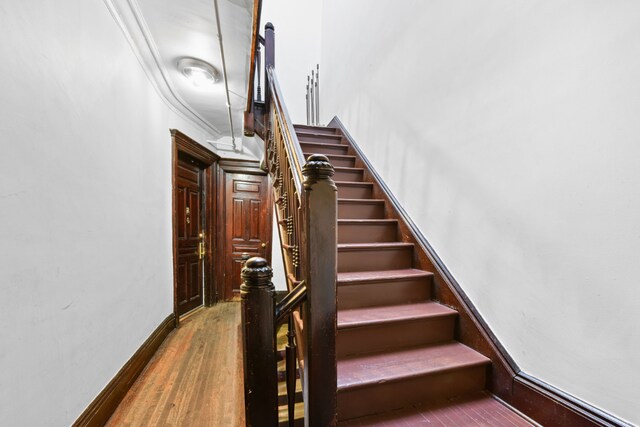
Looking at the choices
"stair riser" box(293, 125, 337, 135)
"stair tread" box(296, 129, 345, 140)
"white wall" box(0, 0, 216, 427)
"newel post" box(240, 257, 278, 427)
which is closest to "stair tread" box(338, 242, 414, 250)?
"newel post" box(240, 257, 278, 427)

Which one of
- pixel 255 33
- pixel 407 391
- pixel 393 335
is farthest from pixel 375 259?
pixel 255 33

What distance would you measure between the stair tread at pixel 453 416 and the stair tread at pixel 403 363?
0.16m

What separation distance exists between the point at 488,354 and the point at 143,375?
2371 millimetres

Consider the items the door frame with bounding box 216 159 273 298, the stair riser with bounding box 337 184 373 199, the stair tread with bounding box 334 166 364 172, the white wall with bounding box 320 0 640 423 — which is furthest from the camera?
the door frame with bounding box 216 159 273 298

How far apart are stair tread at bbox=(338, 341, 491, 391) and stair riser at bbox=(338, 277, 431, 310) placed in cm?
30

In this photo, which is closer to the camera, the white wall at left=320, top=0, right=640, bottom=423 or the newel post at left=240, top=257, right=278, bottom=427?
the newel post at left=240, top=257, right=278, bottom=427

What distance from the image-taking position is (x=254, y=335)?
2.87 ft

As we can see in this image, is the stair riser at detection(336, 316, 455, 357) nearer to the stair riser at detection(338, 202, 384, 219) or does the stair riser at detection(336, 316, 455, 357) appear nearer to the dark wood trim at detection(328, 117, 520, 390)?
the dark wood trim at detection(328, 117, 520, 390)

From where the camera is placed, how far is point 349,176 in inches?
111

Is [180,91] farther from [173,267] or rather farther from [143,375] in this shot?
[143,375]

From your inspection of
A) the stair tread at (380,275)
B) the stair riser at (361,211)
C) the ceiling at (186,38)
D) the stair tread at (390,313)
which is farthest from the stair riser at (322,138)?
the stair tread at (390,313)

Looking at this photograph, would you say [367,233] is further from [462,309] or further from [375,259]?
[462,309]

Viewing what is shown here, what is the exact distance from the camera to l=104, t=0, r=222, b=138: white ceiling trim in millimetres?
1761

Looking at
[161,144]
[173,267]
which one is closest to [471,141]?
[161,144]
